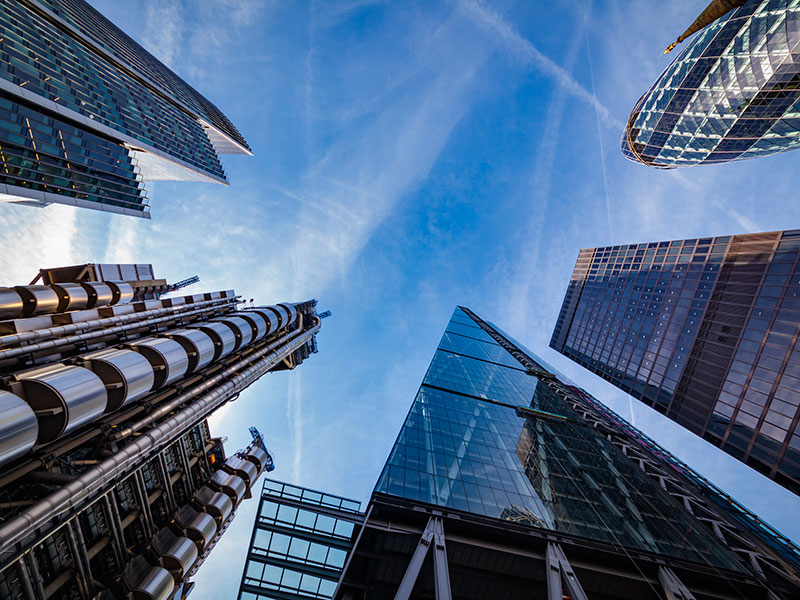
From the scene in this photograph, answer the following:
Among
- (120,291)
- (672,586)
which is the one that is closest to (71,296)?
(120,291)

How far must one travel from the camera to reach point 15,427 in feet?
27.6

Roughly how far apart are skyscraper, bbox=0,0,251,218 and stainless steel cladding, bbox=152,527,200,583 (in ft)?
142

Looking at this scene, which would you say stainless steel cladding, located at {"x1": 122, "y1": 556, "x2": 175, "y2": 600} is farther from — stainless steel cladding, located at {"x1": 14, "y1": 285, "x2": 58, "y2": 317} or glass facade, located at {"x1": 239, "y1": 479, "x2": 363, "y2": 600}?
stainless steel cladding, located at {"x1": 14, "y1": 285, "x2": 58, "y2": 317}

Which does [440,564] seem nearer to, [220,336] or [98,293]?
[220,336]

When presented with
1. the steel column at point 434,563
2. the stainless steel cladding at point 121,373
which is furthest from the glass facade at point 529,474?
the stainless steel cladding at point 121,373

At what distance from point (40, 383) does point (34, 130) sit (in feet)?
171

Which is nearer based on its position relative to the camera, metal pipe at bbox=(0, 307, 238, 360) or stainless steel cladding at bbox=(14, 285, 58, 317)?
metal pipe at bbox=(0, 307, 238, 360)

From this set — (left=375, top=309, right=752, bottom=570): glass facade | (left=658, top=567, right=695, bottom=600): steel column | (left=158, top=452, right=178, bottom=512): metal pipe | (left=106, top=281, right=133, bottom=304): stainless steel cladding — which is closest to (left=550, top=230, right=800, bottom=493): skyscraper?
(left=375, top=309, right=752, bottom=570): glass facade

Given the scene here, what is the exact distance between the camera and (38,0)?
48.8 metres

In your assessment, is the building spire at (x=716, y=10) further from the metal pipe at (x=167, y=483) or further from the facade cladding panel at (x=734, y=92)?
the metal pipe at (x=167, y=483)

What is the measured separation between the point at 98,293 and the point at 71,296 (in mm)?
1905

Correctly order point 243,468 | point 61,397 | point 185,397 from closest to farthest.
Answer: point 61,397
point 185,397
point 243,468

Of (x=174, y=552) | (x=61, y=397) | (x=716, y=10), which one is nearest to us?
(x=61, y=397)

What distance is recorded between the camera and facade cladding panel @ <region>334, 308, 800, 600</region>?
14.7 meters
